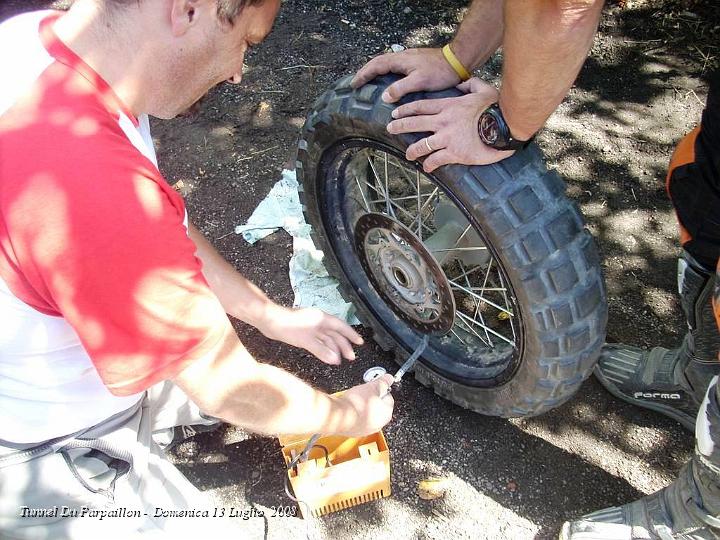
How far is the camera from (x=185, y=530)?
2049 mm

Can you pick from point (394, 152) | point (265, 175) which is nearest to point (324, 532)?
point (394, 152)

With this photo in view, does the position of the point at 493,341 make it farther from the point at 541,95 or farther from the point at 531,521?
the point at 541,95

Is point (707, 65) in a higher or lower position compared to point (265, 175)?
lower

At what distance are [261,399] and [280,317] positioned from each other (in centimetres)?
61

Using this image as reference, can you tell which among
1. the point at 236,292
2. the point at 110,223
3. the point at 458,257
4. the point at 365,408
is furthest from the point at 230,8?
the point at 458,257

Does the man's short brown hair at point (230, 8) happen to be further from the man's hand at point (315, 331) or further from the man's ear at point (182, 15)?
the man's hand at point (315, 331)

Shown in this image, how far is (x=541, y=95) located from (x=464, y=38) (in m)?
0.54

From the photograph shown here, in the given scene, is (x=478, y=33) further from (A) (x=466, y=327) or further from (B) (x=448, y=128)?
(A) (x=466, y=327)

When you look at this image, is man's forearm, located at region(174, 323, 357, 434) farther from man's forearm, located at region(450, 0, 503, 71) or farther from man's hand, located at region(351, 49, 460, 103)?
man's forearm, located at region(450, 0, 503, 71)

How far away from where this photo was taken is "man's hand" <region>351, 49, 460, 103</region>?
204 centimetres

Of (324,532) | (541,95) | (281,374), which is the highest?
(541,95)

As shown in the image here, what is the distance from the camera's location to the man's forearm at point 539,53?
5.07ft

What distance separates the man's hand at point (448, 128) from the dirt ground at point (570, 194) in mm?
1180

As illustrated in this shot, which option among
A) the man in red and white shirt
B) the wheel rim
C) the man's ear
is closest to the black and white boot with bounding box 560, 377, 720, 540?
the wheel rim
